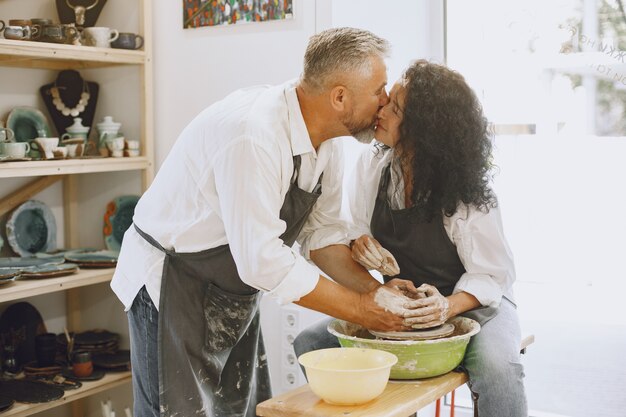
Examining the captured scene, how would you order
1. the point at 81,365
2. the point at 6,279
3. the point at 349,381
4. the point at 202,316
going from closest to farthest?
1. the point at 349,381
2. the point at 202,316
3. the point at 6,279
4. the point at 81,365

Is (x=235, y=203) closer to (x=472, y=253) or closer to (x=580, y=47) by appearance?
(x=472, y=253)

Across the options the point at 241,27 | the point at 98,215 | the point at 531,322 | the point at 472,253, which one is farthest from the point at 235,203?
the point at 98,215

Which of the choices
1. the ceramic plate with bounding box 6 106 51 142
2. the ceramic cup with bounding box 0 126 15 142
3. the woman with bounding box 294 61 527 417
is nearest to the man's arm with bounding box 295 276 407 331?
the woman with bounding box 294 61 527 417

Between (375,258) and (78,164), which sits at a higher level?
(78,164)

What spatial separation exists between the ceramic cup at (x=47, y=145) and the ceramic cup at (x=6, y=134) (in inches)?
3.6

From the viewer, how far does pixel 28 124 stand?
3223 millimetres

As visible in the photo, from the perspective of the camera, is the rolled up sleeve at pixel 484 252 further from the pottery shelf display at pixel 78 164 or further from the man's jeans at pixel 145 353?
the pottery shelf display at pixel 78 164

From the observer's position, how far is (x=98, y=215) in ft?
11.5

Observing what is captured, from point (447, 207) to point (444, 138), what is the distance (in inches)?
7.4

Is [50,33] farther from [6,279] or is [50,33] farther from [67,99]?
[6,279]

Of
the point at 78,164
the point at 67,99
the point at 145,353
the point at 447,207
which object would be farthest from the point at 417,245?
the point at 67,99

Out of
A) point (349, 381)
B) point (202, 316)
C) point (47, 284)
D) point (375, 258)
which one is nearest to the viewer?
point (349, 381)

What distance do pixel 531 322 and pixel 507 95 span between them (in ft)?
2.64

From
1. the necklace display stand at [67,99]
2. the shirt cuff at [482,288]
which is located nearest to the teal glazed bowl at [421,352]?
the shirt cuff at [482,288]
